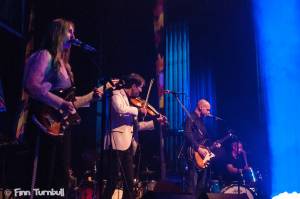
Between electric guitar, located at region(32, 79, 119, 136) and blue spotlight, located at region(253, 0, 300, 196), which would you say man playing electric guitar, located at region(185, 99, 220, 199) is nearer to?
blue spotlight, located at region(253, 0, 300, 196)

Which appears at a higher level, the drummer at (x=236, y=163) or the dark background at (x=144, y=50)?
the dark background at (x=144, y=50)

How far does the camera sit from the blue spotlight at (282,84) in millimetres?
8180

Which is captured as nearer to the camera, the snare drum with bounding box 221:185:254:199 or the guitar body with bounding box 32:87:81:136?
the guitar body with bounding box 32:87:81:136

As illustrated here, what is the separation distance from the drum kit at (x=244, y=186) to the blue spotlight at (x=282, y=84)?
0.61m

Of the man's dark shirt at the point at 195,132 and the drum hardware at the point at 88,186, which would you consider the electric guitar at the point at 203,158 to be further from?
the drum hardware at the point at 88,186

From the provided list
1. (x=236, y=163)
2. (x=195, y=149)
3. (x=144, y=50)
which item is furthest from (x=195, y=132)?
(x=144, y=50)

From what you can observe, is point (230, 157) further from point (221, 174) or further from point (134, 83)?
point (134, 83)

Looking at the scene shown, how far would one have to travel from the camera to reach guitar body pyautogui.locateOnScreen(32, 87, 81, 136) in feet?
10.2

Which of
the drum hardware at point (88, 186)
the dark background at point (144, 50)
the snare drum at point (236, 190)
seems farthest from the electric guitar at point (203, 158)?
the dark background at point (144, 50)

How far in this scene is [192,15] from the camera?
10.4 m

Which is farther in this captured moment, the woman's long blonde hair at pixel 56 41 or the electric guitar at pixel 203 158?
the electric guitar at pixel 203 158

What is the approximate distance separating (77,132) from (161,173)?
175 cm

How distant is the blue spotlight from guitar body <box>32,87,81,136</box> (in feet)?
20.0

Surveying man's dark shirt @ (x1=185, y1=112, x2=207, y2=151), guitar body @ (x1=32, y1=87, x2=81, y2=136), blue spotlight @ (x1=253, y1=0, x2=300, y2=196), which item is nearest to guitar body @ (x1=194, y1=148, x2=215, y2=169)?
man's dark shirt @ (x1=185, y1=112, x2=207, y2=151)
